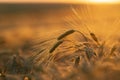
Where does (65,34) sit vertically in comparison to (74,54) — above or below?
above

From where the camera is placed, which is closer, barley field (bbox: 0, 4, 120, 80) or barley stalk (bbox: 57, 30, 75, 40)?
barley field (bbox: 0, 4, 120, 80)

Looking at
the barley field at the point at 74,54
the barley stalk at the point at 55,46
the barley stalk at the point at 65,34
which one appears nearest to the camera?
Answer: the barley field at the point at 74,54

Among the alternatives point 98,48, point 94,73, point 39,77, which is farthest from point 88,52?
point 94,73

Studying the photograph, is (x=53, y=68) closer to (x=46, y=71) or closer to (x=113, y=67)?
(x=46, y=71)

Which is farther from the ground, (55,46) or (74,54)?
(55,46)

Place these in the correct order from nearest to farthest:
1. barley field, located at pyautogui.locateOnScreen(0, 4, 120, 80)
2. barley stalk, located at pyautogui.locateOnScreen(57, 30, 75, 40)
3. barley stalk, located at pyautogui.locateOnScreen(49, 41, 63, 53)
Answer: barley field, located at pyautogui.locateOnScreen(0, 4, 120, 80), barley stalk, located at pyautogui.locateOnScreen(49, 41, 63, 53), barley stalk, located at pyautogui.locateOnScreen(57, 30, 75, 40)

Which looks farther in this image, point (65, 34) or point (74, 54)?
point (65, 34)

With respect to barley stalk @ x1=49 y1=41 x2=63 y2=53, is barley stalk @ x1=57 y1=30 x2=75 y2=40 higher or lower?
higher

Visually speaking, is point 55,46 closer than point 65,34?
Yes

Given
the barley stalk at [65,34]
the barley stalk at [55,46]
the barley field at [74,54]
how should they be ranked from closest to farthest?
the barley field at [74,54], the barley stalk at [55,46], the barley stalk at [65,34]

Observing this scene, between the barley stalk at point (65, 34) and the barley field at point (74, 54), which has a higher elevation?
the barley stalk at point (65, 34)

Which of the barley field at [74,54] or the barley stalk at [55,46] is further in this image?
the barley stalk at [55,46]
